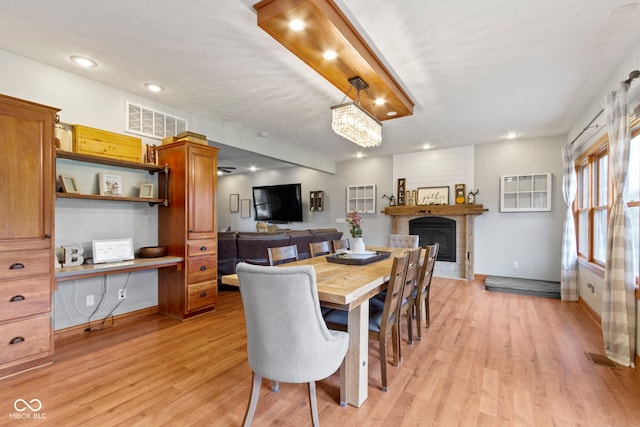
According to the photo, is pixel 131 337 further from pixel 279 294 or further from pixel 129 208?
pixel 279 294

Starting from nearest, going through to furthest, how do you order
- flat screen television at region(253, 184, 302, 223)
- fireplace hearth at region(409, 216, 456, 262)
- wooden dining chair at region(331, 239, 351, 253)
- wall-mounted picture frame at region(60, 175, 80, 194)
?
wall-mounted picture frame at region(60, 175, 80, 194), wooden dining chair at region(331, 239, 351, 253), fireplace hearth at region(409, 216, 456, 262), flat screen television at region(253, 184, 302, 223)

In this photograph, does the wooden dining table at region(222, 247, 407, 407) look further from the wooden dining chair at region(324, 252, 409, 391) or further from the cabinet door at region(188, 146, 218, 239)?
the cabinet door at region(188, 146, 218, 239)

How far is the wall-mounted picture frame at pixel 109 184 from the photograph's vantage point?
3.04 m

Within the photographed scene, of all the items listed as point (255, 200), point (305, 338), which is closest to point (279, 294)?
point (305, 338)

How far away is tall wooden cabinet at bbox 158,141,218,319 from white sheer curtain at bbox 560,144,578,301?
4.89m

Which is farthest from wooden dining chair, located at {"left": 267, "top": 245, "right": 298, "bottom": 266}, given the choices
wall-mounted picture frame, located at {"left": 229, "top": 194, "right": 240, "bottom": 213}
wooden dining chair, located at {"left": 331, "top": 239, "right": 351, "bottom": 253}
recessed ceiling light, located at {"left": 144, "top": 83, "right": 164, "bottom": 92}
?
wall-mounted picture frame, located at {"left": 229, "top": 194, "right": 240, "bottom": 213}

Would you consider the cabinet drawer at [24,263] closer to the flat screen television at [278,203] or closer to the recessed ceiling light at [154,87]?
the recessed ceiling light at [154,87]

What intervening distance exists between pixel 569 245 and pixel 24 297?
20.3 feet

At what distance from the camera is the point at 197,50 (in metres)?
2.46

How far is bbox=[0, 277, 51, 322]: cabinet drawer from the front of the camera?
2117 millimetres

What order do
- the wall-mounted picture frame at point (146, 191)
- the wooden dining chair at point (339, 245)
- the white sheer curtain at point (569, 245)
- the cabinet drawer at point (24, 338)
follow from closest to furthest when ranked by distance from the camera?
the cabinet drawer at point (24, 338)
the wall-mounted picture frame at point (146, 191)
the wooden dining chair at point (339, 245)
the white sheer curtain at point (569, 245)

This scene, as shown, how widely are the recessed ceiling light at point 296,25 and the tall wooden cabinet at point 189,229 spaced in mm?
1937

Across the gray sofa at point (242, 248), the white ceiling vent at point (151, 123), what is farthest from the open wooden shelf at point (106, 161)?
the gray sofa at point (242, 248)

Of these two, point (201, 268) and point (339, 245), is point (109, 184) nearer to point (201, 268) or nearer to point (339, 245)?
point (201, 268)
